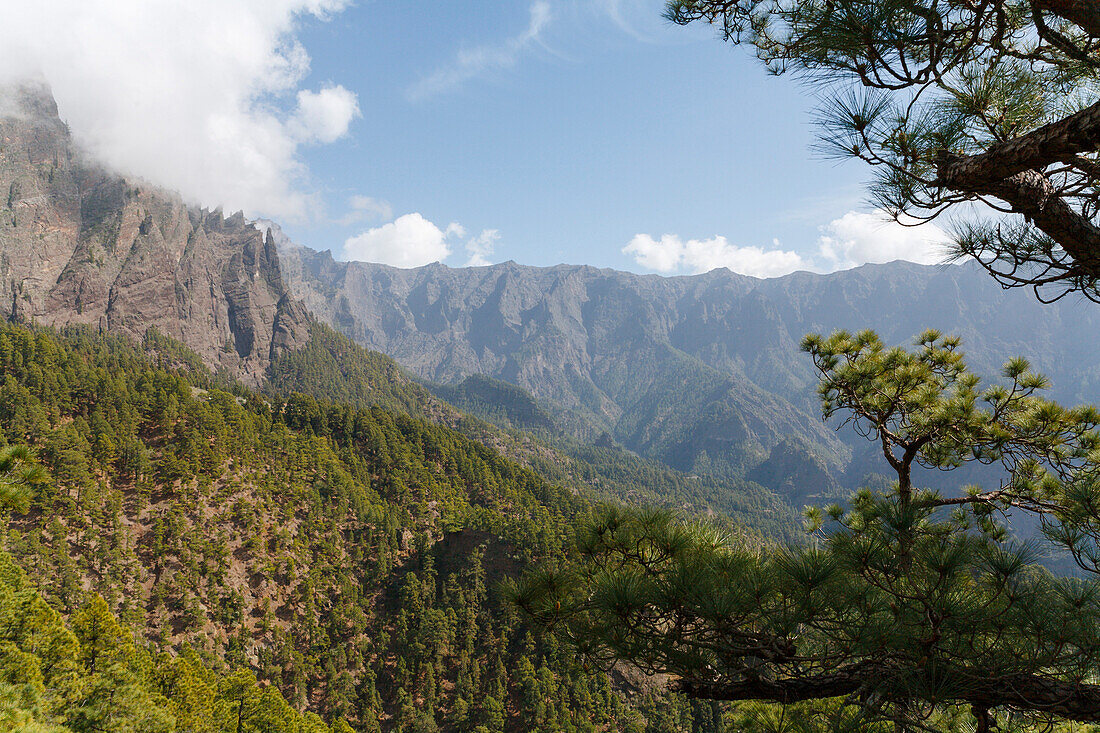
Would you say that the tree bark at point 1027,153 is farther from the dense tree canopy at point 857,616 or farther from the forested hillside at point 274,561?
the forested hillside at point 274,561

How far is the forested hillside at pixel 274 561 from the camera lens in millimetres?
39000

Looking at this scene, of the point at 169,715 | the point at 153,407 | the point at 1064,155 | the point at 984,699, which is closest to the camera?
the point at 1064,155

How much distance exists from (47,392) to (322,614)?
130 ft

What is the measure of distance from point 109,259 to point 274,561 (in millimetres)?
147144

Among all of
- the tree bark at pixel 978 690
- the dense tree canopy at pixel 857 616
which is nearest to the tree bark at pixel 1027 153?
the dense tree canopy at pixel 857 616

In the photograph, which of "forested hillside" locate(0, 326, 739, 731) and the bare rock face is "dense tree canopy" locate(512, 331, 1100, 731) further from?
the bare rock face

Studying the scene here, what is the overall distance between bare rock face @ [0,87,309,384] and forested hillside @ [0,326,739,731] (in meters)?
90.3

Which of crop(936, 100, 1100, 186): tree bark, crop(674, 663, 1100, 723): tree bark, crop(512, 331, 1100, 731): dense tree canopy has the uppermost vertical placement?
crop(936, 100, 1100, 186): tree bark

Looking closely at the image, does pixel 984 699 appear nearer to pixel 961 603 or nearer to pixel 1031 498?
pixel 961 603

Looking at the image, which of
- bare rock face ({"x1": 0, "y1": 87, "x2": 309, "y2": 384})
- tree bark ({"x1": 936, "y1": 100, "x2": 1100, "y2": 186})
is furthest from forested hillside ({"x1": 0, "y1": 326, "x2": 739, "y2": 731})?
bare rock face ({"x1": 0, "y1": 87, "x2": 309, "y2": 384})

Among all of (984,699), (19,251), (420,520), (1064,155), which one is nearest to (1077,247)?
(1064,155)

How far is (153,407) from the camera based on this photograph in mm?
54094

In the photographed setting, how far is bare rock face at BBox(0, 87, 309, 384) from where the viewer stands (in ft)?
400

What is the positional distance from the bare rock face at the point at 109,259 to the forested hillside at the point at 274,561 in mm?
90303
